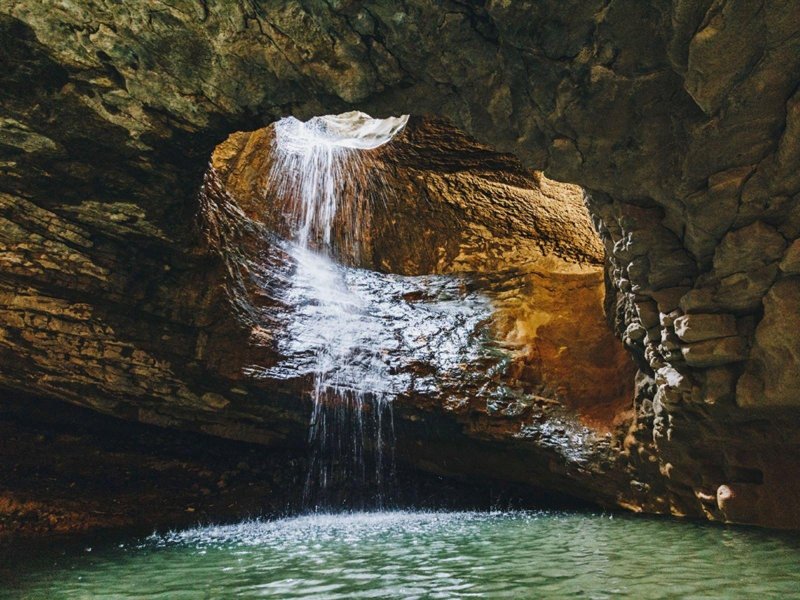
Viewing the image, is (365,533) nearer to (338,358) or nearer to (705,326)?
(338,358)

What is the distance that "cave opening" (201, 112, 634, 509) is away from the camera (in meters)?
9.18

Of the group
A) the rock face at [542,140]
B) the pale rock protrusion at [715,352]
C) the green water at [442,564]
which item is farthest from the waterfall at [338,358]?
the pale rock protrusion at [715,352]

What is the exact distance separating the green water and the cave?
0.21 ft

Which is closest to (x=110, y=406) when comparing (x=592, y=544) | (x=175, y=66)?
(x=175, y=66)

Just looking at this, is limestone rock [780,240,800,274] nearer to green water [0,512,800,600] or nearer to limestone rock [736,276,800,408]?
limestone rock [736,276,800,408]

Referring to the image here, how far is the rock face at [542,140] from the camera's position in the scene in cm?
392

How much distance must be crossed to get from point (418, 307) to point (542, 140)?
661cm

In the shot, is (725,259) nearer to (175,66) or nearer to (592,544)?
(592,544)

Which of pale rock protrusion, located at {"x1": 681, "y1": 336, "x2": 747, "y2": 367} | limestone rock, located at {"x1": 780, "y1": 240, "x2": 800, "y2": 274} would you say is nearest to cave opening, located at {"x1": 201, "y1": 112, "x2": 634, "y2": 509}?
pale rock protrusion, located at {"x1": 681, "y1": 336, "x2": 747, "y2": 367}

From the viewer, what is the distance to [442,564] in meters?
4.88

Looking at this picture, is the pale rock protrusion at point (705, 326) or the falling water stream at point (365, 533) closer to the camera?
the falling water stream at point (365, 533)

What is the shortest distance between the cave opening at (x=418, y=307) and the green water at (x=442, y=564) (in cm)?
226

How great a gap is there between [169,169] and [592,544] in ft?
21.1

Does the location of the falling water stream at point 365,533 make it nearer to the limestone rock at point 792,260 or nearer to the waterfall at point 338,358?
the waterfall at point 338,358
